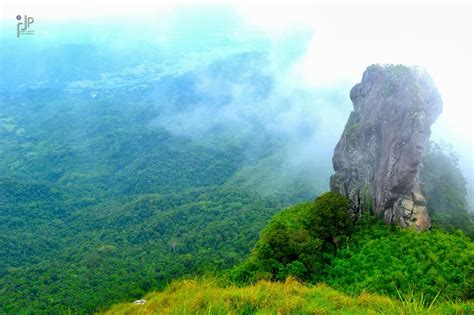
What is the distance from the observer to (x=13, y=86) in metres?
193

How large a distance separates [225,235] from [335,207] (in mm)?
30838

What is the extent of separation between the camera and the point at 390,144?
24547 millimetres

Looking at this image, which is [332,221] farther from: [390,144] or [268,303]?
[268,303]

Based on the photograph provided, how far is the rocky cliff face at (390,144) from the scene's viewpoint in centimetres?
2317

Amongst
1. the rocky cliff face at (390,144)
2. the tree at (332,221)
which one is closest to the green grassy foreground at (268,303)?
the rocky cliff face at (390,144)

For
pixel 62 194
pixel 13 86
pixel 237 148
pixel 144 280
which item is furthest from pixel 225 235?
pixel 13 86

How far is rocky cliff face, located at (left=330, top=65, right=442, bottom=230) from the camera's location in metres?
23.2

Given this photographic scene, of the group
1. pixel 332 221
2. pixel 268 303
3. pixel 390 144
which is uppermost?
pixel 268 303

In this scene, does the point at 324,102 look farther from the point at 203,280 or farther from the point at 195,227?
the point at 203,280

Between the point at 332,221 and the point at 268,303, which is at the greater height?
the point at 268,303

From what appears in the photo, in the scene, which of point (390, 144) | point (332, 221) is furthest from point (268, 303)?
point (390, 144)

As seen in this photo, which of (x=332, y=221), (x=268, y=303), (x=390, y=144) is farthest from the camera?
(x=332, y=221)

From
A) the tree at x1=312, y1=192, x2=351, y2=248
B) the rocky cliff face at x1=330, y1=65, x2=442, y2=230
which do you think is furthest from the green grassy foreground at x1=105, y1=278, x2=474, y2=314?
the tree at x1=312, y1=192, x2=351, y2=248

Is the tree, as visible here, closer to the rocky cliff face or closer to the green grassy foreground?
the rocky cliff face
